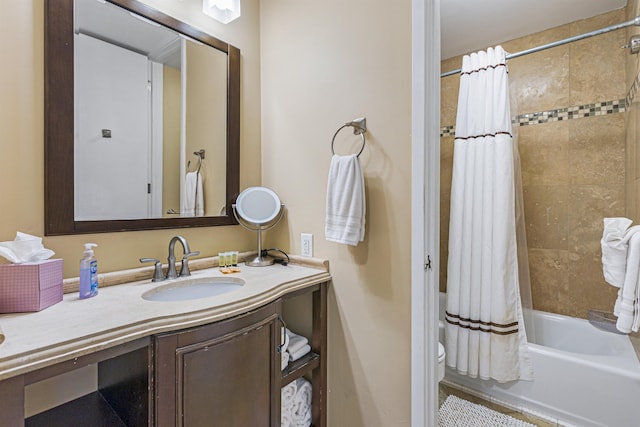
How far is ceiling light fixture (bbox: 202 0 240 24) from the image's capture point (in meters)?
1.43

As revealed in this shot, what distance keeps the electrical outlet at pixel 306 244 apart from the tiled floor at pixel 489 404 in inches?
51.6

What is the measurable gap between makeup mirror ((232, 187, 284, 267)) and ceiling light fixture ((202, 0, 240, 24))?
0.86m

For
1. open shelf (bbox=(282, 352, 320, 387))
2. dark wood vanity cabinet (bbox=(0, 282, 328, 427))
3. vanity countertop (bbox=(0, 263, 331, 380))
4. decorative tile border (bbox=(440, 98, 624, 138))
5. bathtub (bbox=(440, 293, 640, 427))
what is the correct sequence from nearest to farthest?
vanity countertop (bbox=(0, 263, 331, 380)) → dark wood vanity cabinet (bbox=(0, 282, 328, 427)) → open shelf (bbox=(282, 352, 320, 387)) → bathtub (bbox=(440, 293, 640, 427)) → decorative tile border (bbox=(440, 98, 624, 138))

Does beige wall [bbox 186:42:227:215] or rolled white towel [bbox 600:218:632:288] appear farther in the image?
beige wall [bbox 186:42:227:215]

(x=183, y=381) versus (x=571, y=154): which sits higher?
(x=571, y=154)

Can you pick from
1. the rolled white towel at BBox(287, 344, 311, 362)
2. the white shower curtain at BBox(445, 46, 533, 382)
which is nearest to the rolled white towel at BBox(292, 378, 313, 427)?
the rolled white towel at BBox(287, 344, 311, 362)

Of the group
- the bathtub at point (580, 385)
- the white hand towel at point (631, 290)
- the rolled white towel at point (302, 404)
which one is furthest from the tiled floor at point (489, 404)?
the rolled white towel at point (302, 404)

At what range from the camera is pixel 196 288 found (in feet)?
4.23

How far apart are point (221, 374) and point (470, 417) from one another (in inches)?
61.1

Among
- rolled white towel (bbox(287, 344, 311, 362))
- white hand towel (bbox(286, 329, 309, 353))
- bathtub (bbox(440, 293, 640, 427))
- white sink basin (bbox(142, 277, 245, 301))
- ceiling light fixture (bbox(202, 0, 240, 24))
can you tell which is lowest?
bathtub (bbox(440, 293, 640, 427))

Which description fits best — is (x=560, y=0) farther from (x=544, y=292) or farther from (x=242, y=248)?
(x=242, y=248)

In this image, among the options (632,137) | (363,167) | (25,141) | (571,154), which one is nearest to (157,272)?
(25,141)

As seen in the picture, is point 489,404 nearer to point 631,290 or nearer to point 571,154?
point 631,290

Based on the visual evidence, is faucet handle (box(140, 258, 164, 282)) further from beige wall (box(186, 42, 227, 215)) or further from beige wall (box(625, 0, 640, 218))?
beige wall (box(625, 0, 640, 218))
